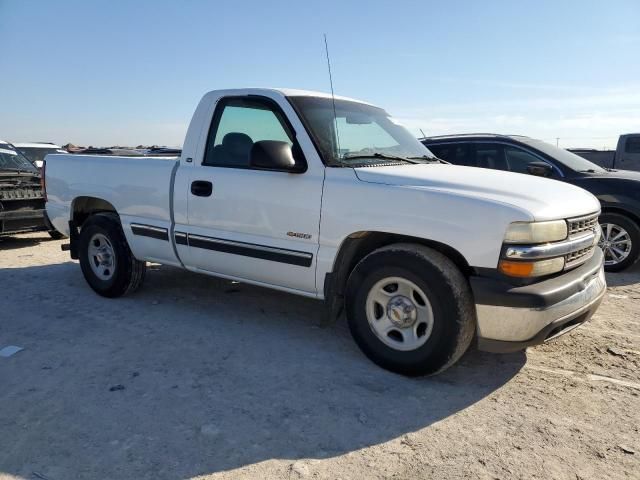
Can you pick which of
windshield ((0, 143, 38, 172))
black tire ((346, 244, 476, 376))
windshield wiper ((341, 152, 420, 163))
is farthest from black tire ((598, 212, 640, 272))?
windshield ((0, 143, 38, 172))

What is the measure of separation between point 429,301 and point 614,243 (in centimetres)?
460

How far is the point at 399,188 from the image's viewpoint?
135 inches

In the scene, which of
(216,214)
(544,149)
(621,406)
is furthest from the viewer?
(544,149)

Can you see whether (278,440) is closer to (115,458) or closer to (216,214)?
(115,458)

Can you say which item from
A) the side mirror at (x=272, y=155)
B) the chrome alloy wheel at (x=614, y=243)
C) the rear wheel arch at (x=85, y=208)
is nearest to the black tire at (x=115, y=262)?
the rear wheel arch at (x=85, y=208)

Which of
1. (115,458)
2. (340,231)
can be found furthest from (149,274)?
(115,458)

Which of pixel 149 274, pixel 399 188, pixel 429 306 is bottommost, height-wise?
pixel 149 274

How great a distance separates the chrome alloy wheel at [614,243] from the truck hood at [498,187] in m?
3.24

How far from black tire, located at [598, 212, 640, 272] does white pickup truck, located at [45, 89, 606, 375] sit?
10.5 ft

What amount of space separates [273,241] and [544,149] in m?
4.79

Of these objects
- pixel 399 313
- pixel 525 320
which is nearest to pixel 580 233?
pixel 525 320

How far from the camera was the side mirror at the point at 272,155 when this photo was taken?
367 centimetres

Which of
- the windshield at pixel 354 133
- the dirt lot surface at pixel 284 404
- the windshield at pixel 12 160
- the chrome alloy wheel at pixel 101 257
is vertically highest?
the windshield at pixel 354 133

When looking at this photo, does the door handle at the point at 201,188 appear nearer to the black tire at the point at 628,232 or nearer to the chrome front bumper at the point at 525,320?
the chrome front bumper at the point at 525,320
